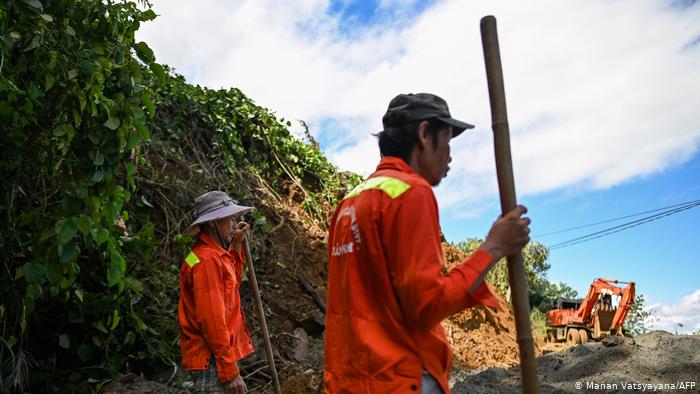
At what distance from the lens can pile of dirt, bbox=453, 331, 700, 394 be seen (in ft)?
22.3

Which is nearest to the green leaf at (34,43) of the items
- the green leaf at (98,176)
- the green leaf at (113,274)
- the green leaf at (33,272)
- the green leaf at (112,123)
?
the green leaf at (112,123)

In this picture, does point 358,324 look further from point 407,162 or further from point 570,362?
point 570,362

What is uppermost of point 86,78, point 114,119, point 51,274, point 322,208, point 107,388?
point 322,208

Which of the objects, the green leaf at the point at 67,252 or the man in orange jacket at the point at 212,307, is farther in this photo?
the green leaf at the point at 67,252

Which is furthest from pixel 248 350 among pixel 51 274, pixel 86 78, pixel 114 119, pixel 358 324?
pixel 358 324

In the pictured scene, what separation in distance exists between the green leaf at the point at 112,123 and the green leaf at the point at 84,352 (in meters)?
2.50

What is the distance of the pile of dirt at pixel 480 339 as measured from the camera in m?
9.13

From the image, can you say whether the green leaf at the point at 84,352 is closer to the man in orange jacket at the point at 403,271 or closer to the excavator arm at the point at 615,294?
the man in orange jacket at the point at 403,271

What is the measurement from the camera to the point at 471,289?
1822 millimetres

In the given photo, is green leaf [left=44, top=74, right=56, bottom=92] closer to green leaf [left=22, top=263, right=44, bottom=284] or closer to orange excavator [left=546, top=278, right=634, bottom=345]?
green leaf [left=22, top=263, right=44, bottom=284]

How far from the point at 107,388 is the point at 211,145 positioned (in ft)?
15.0

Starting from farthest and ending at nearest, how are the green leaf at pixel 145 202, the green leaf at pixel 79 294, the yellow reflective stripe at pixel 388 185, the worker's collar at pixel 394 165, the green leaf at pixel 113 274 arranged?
the green leaf at pixel 145 202 → the green leaf at pixel 79 294 → the green leaf at pixel 113 274 → the worker's collar at pixel 394 165 → the yellow reflective stripe at pixel 388 185

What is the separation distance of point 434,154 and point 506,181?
1.02ft

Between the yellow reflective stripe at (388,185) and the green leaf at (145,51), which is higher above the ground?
the green leaf at (145,51)
